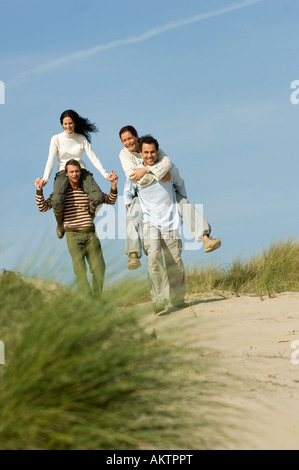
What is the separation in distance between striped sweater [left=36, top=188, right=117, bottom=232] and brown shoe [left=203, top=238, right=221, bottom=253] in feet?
4.08

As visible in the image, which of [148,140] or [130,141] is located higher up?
[130,141]

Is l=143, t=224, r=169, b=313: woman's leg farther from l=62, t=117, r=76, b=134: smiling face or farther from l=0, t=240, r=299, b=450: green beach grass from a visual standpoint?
l=0, t=240, r=299, b=450: green beach grass

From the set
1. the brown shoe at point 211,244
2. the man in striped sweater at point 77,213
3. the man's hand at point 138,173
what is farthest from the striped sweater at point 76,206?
the brown shoe at point 211,244

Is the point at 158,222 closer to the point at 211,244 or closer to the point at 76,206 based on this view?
the point at 211,244

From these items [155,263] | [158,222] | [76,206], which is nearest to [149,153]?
[158,222]

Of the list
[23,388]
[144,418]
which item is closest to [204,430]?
[144,418]

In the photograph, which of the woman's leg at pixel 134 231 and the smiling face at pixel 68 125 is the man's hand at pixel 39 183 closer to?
the smiling face at pixel 68 125

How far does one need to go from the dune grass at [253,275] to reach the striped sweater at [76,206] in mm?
3018

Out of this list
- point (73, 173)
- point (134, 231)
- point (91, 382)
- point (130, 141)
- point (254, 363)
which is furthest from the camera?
point (130, 141)

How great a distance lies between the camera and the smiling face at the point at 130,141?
8.28m

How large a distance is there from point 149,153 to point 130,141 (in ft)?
1.66

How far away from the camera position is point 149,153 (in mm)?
7887

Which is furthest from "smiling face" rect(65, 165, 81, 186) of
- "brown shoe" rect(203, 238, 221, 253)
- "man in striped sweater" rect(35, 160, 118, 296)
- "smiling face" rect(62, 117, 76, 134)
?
"brown shoe" rect(203, 238, 221, 253)

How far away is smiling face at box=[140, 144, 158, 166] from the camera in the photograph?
7877 millimetres
